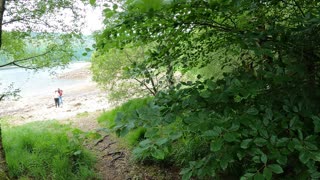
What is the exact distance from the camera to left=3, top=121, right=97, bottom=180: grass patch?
11.8 feet

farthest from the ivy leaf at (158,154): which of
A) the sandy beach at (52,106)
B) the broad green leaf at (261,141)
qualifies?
the sandy beach at (52,106)

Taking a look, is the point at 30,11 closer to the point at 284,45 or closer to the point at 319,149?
the point at 284,45

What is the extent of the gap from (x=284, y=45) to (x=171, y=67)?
0.93m

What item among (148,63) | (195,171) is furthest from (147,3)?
(148,63)

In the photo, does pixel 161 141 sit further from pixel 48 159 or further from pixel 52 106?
pixel 52 106

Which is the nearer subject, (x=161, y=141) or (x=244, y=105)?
(x=161, y=141)

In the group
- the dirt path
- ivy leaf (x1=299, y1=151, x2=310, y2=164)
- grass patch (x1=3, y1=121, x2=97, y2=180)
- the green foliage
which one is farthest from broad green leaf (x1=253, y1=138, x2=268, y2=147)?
grass patch (x1=3, y1=121, x2=97, y2=180)

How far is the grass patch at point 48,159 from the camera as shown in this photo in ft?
11.8

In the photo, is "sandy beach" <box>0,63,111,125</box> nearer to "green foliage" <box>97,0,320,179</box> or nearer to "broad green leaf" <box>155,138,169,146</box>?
"green foliage" <box>97,0,320,179</box>

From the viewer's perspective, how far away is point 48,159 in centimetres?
385

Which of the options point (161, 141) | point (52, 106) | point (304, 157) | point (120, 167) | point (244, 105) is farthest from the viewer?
point (52, 106)

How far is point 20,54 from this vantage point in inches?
200

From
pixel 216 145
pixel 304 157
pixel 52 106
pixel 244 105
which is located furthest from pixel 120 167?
pixel 52 106

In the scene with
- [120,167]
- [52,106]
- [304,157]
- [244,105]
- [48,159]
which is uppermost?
[244,105]
